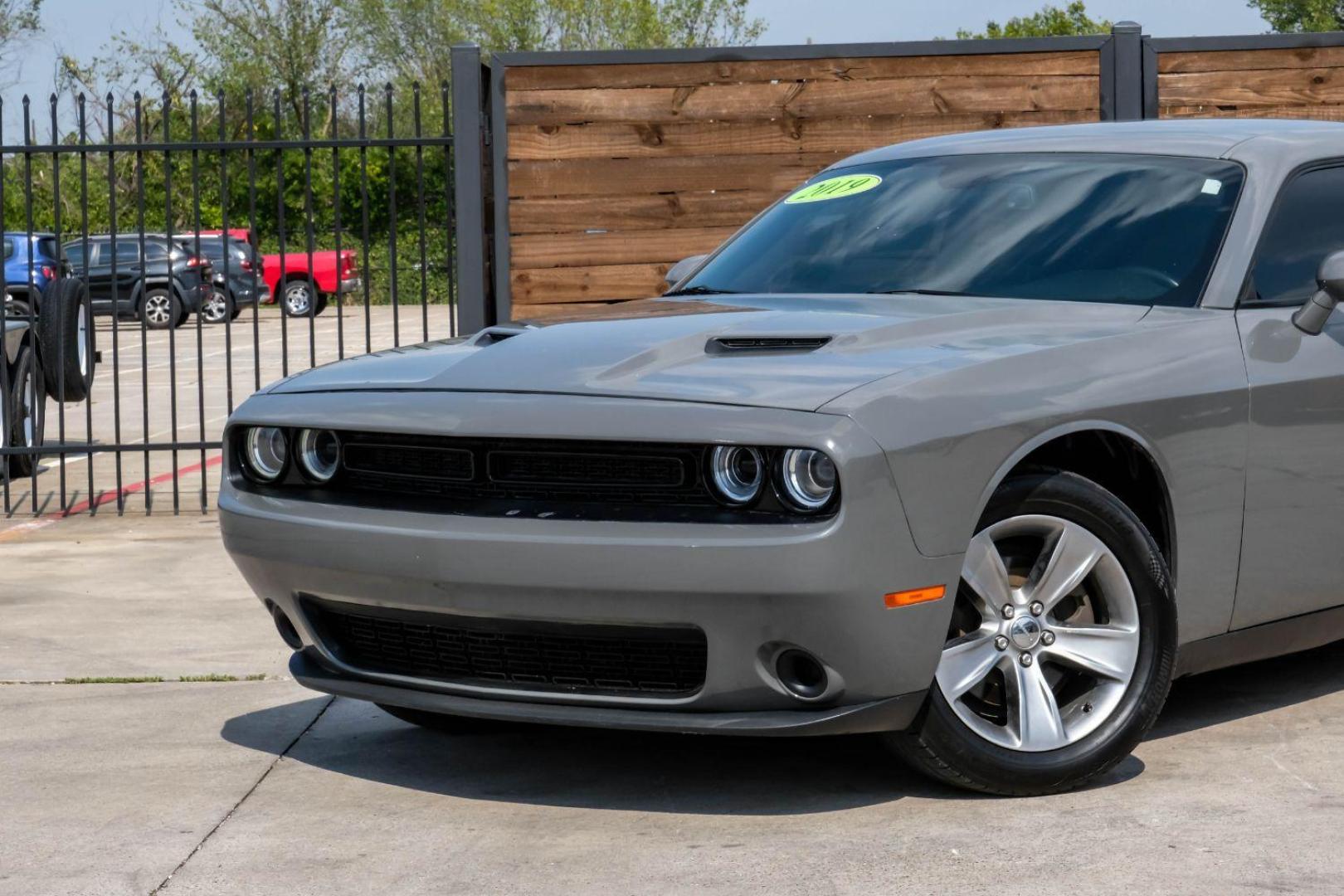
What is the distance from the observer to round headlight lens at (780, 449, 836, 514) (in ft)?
12.2

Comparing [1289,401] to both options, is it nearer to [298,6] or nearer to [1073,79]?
[1073,79]

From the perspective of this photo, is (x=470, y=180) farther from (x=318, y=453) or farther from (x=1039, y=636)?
(x=1039, y=636)

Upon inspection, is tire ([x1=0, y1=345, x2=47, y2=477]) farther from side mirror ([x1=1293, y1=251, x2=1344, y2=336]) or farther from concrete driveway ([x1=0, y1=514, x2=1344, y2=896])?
side mirror ([x1=1293, y1=251, x2=1344, y2=336])

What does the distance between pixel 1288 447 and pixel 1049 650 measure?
0.86m

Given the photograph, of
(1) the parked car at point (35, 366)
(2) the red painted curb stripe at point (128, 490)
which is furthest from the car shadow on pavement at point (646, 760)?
(1) the parked car at point (35, 366)

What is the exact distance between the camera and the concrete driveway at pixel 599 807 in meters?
3.67

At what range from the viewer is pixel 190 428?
15.2 m

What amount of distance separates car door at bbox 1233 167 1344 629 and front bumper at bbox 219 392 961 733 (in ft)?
3.46

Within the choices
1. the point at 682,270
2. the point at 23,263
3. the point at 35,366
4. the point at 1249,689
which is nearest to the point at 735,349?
the point at 682,270

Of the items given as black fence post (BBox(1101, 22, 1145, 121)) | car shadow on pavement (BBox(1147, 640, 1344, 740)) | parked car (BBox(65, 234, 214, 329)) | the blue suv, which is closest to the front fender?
car shadow on pavement (BBox(1147, 640, 1344, 740))

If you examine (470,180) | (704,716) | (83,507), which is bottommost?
(83,507)

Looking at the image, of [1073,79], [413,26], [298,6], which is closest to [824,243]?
[1073,79]

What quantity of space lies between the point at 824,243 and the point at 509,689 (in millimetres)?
1842

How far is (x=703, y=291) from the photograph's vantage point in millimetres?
5359
